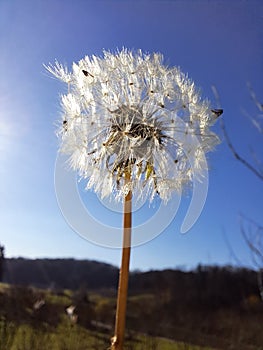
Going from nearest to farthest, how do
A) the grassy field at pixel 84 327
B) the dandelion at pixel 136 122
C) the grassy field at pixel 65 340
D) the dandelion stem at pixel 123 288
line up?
the dandelion stem at pixel 123 288 < the dandelion at pixel 136 122 < the grassy field at pixel 65 340 < the grassy field at pixel 84 327

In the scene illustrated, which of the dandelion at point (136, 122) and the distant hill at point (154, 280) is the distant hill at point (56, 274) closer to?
the distant hill at point (154, 280)

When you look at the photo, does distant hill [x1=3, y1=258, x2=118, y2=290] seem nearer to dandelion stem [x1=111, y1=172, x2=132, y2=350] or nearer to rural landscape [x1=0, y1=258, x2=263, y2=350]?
rural landscape [x1=0, y1=258, x2=263, y2=350]

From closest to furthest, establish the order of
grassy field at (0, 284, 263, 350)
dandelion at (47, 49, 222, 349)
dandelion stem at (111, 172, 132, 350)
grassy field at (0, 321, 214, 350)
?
dandelion stem at (111, 172, 132, 350) < dandelion at (47, 49, 222, 349) < grassy field at (0, 321, 214, 350) < grassy field at (0, 284, 263, 350)

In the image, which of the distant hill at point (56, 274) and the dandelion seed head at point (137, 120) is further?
the distant hill at point (56, 274)

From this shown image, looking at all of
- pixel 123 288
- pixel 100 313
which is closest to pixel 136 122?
pixel 123 288

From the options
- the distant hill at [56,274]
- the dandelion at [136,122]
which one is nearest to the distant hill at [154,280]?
the distant hill at [56,274]

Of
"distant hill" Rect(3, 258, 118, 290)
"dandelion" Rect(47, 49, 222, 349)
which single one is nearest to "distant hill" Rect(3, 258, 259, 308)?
"distant hill" Rect(3, 258, 118, 290)
